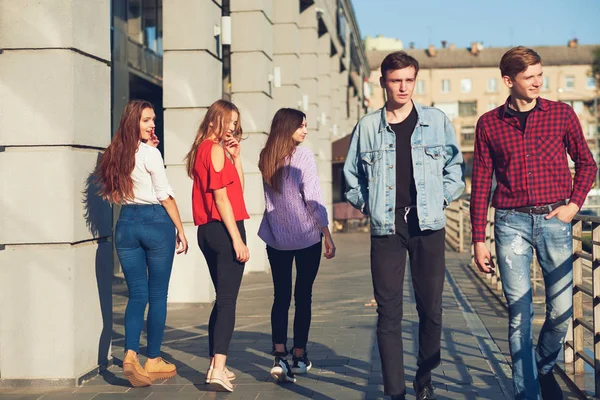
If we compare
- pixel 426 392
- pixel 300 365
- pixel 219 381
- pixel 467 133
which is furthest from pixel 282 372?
pixel 467 133

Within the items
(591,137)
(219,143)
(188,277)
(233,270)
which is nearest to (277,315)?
(233,270)

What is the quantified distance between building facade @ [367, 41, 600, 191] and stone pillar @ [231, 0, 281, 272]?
7790cm

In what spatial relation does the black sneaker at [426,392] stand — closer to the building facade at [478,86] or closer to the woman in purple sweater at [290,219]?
the woman in purple sweater at [290,219]

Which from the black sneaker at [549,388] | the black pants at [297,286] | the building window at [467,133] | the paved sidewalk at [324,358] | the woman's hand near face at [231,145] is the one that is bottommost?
the paved sidewalk at [324,358]

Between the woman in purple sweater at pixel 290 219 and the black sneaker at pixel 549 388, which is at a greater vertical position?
the woman in purple sweater at pixel 290 219

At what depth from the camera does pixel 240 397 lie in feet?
19.1

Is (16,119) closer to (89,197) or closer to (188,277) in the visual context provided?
(89,197)

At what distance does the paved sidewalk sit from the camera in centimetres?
594

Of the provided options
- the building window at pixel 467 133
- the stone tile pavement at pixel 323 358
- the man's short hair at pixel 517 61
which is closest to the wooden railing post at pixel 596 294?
the stone tile pavement at pixel 323 358

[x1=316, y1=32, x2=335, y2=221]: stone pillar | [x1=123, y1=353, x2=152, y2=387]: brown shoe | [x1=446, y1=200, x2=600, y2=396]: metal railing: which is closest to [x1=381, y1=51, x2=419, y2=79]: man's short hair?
[x1=446, y1=200, x2=600, y2=396]: metal railing

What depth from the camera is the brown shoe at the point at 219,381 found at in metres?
5.88

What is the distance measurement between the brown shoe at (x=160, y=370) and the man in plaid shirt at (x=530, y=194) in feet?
8.82

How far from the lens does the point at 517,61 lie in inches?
189

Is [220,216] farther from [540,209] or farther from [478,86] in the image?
[478,86]
